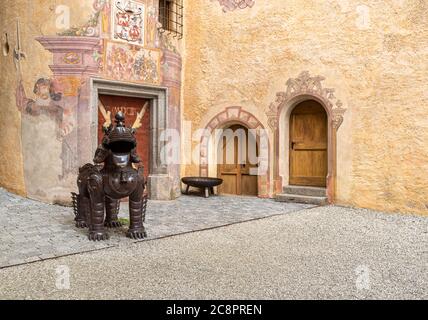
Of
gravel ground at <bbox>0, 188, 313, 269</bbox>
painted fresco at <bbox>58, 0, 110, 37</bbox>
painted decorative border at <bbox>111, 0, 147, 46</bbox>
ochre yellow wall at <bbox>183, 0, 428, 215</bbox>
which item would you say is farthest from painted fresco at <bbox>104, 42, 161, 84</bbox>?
gravel ground at <bbox>0, 188, 313, 269</bbox>

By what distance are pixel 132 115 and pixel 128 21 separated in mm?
1879

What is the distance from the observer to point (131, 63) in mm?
7699

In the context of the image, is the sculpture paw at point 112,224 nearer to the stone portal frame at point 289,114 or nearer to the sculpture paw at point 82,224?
the sculpture paw at point 82,224

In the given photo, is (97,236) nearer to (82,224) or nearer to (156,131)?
(82,224)

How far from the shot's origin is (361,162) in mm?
7246

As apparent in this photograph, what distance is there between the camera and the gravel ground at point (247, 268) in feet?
9.79

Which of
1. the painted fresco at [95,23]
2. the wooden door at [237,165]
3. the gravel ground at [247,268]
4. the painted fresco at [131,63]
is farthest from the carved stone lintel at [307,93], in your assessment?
the painted fresco at [95,23]

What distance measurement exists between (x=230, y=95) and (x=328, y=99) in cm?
228

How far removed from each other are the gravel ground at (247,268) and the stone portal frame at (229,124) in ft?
10.1

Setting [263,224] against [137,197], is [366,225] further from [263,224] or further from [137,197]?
[137,197]

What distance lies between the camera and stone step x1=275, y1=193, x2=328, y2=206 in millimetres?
7543

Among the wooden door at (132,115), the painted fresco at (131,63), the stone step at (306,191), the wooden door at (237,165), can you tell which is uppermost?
the painted fresco at (131,63)

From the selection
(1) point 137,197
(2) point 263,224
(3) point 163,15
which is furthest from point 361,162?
(3) point 163,15

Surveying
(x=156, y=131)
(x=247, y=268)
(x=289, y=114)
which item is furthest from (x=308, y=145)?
(x=247, y=268)
